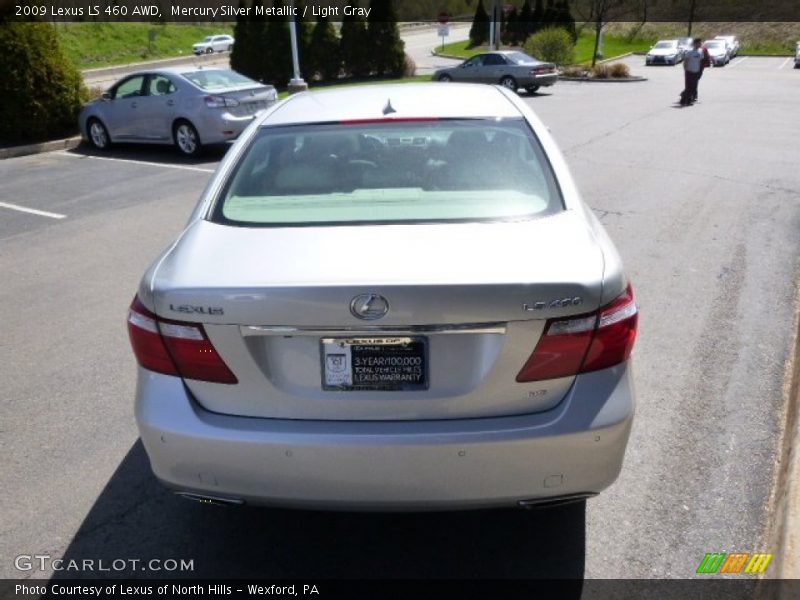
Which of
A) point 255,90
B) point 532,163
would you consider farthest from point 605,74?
point 532,163

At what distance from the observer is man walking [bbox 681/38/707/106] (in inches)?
829

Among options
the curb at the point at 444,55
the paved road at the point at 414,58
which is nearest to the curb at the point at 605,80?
the paved road at the point at 414,58

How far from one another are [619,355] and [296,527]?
1.57 metres

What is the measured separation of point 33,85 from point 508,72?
54.1 feet

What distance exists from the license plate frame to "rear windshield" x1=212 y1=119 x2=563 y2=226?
66cm

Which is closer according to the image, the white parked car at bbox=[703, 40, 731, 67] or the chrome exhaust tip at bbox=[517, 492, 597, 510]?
the chrome exhaust tip at bbox=[517, 492, 597, 510]

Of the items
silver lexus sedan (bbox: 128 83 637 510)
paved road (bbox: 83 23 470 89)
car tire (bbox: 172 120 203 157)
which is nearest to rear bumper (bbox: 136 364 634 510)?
silver lexus sedan (bbox: 128 83 637 510)

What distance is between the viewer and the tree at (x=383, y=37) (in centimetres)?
3169

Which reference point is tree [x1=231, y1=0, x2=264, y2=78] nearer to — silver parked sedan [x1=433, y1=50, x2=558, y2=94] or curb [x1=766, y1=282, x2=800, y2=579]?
silver parked sedan [x1=433, y1=50, x2=558, y2=94]

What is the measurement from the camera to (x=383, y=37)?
104 feet

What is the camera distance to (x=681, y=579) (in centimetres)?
298

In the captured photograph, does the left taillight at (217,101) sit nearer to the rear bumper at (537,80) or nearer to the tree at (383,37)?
the rear bumper at (537,80)

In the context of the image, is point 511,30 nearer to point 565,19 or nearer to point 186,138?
point 565,19

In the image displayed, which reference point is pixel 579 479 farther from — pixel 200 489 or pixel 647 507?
pixel 200 489
